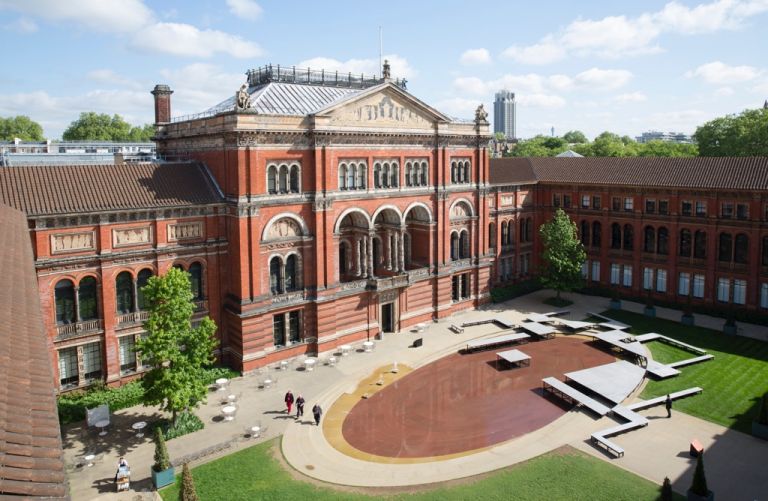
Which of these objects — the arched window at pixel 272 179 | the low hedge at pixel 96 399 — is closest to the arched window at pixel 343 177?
the arched window at pixel 272 179

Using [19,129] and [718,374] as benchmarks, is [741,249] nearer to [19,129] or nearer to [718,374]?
[718,374]

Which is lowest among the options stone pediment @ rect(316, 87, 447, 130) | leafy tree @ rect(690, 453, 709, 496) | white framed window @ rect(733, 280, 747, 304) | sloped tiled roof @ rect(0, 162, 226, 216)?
leafy tree @ rect(690, 453, 709, 496)

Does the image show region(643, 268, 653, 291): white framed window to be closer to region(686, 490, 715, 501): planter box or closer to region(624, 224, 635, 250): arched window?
region(624, 224, 635, 250): arched window

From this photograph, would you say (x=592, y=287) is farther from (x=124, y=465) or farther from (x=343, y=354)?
(x=124, y=465)

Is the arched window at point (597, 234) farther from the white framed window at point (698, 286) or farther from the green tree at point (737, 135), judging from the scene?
the green tree at point (737, 135)

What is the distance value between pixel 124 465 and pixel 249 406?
33.8 ft

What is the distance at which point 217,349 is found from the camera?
45781 mm

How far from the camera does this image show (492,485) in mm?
30203

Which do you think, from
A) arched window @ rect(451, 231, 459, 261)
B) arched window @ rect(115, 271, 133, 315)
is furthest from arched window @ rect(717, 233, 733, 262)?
arched window @ rect(115, 271, 133, 315)

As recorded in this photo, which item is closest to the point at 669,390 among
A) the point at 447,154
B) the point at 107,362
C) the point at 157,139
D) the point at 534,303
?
the point at 534,303

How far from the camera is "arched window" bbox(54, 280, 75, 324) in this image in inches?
1512

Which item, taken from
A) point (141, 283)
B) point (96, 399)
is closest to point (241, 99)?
point (141, 283)

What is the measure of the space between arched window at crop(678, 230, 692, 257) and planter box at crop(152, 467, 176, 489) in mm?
51473

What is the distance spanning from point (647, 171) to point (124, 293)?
51.6 m
